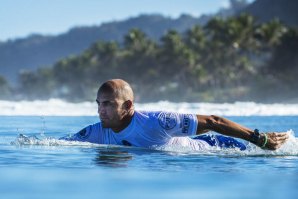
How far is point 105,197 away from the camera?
4828 mm

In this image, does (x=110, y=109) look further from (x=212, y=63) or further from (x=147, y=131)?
(x=212, y=63)

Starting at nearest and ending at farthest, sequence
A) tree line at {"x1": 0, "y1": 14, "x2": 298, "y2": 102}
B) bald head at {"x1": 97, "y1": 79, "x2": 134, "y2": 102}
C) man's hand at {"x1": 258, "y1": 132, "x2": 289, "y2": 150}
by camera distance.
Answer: bald head at {"x1": 97, "y1": 79, "x2": 134, "y2": 102} < man's hand at {"x1": 258, "y1": 132, "x2": 289, "y2": 150} < tree line at {"x1": 0, "y1": 14, "x2": 298, "y2": 102}

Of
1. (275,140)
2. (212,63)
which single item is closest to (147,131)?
(275,140)

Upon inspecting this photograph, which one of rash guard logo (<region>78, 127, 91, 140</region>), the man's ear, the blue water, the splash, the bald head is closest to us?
the blue water

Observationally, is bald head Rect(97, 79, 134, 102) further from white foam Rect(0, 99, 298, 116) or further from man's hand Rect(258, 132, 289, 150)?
white foam Rect(0, 99, 298, 116)

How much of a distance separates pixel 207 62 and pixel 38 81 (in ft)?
226

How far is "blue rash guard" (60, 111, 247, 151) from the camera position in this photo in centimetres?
737

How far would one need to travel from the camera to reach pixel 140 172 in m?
6.19

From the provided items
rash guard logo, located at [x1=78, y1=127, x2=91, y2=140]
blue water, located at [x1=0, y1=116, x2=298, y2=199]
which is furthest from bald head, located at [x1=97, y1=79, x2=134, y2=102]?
rash guard logo, located at [x1=78, y1=127, x2=91, y2=140]

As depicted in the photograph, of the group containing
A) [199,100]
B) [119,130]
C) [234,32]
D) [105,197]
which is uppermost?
[234,32]

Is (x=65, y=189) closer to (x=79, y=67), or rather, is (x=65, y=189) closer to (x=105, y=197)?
(x=105, y=197)

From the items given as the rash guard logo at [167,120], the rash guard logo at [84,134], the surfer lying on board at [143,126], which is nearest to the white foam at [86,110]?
the rash guard logo at [84,134]

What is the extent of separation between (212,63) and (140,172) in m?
84.7

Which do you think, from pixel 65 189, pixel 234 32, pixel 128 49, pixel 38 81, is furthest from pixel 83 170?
pixel 38 81
